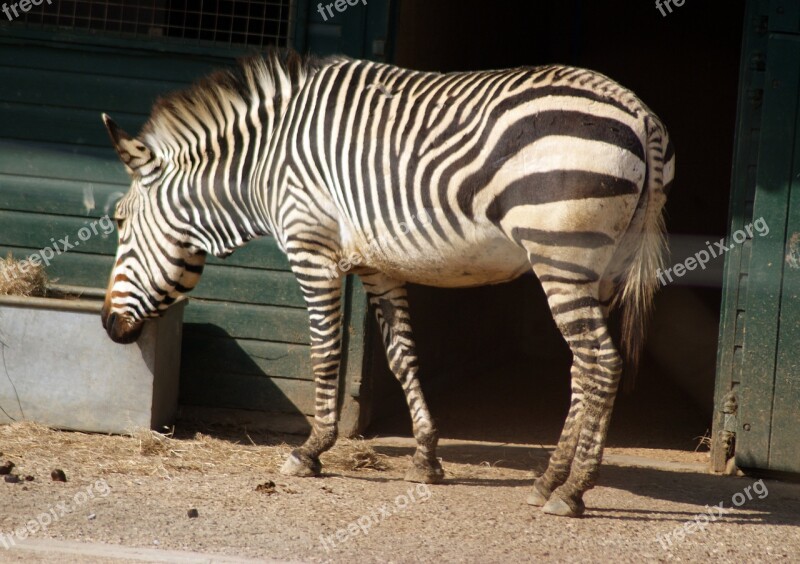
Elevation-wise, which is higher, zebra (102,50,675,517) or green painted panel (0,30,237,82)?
green painted panel (0,30,237,82)

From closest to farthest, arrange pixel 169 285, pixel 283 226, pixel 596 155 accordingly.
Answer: pixel 596 155
pixel 283 226
pixel 169 285

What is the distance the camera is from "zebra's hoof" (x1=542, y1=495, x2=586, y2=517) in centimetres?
471

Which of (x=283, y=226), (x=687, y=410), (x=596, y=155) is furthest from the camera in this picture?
(x=687, y=410)

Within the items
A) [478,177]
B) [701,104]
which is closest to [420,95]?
[478,177]

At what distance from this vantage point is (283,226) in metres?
5.23

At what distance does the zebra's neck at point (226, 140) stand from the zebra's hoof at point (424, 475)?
1584mm

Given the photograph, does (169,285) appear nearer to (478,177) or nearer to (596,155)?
(478,177)

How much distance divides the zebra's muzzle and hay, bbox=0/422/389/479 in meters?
0.57

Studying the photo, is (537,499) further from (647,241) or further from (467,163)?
(467,163)

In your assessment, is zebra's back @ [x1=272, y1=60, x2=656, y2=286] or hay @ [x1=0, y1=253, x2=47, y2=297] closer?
zebra's back @ [x1=272, y1=60, x2=656, y2=286]

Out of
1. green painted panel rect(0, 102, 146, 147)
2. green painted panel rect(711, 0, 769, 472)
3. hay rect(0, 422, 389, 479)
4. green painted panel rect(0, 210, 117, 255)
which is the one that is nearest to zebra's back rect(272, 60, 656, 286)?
hay rect(0, 422, 389, 479)

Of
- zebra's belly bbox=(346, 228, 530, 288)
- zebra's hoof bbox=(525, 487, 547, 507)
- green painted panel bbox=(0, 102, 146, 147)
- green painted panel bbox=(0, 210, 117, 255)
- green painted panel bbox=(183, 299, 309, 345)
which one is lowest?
zebra's hoof bbox=(525, 487, 547, 507)

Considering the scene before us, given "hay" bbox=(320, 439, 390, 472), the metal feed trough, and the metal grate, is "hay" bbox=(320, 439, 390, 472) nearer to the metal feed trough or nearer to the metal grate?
the metal feed trough

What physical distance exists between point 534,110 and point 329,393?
6.38 feet
